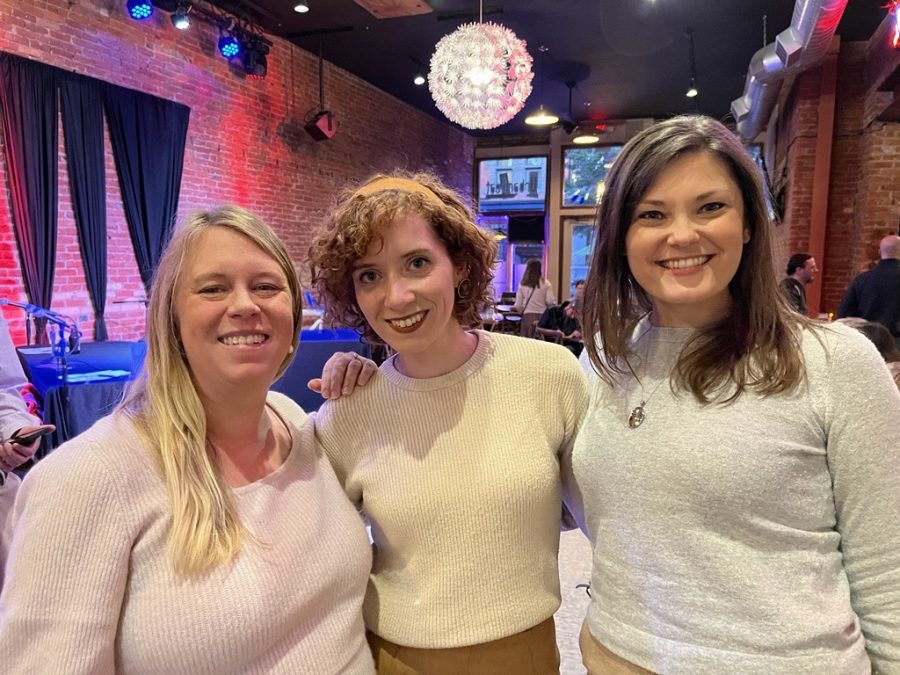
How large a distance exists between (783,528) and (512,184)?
12170 millimetres

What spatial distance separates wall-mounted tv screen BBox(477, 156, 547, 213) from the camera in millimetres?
12492

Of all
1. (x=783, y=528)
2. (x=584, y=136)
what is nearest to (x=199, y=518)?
(x=783, y=528)

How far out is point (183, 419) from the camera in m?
1.10

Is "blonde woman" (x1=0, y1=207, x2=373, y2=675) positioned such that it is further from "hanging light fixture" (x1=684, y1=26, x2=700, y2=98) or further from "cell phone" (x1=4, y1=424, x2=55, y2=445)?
"hanging light fixture" (x1=684, y1=26, x2=700, y2=98)

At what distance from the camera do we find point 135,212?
566 centimetres

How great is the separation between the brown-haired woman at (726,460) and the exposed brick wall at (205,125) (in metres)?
3.88

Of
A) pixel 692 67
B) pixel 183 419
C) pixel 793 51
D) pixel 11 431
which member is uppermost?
pixel 692 67

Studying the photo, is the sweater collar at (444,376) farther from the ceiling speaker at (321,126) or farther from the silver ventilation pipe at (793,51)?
the ceiling speaker at (321,126)

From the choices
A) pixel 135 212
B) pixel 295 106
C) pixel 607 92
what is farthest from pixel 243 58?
pixel 607 92

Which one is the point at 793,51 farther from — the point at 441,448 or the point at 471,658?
the point at 471,658

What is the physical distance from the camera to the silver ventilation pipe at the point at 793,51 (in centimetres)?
478

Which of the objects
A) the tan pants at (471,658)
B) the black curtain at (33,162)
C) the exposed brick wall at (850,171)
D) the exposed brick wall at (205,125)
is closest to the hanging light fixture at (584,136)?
the exposed brick wall at (205,125)

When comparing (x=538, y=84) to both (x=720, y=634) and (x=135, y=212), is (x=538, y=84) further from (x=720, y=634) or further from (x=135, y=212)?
(x=720, y=634)

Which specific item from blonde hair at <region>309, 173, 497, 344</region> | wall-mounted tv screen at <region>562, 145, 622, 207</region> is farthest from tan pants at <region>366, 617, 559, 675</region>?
wall-mounted tv screen at <region>562, 145, 622, 207</region>
